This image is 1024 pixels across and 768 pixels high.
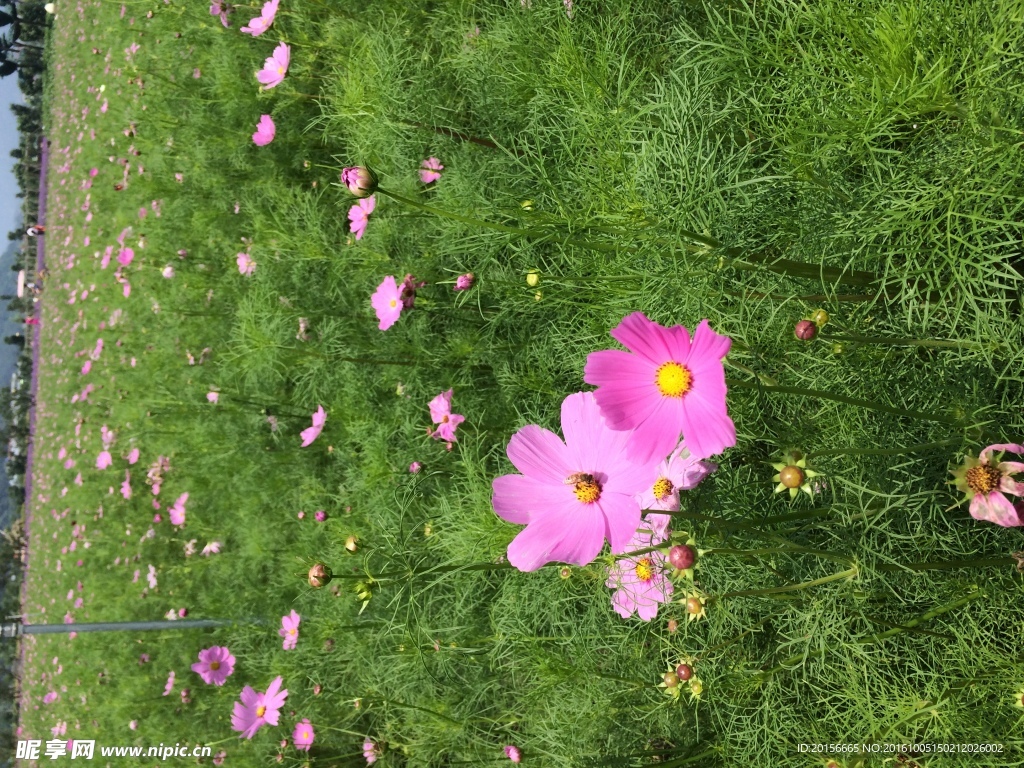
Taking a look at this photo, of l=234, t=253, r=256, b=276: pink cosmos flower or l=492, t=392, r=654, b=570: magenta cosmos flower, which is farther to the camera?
l=234, t=253, r=256, b=276: pink cosmos flower

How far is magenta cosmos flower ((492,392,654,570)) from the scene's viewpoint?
723 mm

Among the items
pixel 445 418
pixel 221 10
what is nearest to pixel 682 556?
pixel 445 418

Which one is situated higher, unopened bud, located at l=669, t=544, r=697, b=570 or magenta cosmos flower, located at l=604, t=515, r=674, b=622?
magenta cosmos flower, located at l=604, t=515, r=674, b=622

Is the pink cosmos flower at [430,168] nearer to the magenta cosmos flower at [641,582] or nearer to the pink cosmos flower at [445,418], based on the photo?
the pink cosmos flower at [445,418]

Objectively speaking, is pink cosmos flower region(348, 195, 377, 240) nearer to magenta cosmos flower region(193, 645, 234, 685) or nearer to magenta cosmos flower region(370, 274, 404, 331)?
magenta cosmos flower region(370, 274, 404, 331)

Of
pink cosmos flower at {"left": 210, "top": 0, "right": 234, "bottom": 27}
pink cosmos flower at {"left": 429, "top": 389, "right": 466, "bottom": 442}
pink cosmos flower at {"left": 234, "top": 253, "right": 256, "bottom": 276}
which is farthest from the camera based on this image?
pink cosmos flower at {"left": 234, "top": 253, "right": 256, "bottom": 276}

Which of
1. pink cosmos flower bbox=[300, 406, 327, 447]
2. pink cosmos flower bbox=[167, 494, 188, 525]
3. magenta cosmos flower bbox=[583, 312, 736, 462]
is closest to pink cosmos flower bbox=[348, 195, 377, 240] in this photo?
pink cosmos flower bbox=[300, 406, 327, 447]

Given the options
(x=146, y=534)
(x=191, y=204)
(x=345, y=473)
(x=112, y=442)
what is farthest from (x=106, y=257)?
(x=345, y=473)

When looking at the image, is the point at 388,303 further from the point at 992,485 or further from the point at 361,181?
the point at 992,485

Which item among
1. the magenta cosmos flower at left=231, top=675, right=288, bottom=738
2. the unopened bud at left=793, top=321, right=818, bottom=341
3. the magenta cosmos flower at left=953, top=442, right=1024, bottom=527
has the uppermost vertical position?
the unopened bud at left=793, top=321, right=818, bottom=341

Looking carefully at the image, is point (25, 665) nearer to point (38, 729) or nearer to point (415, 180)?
point (38, 729)

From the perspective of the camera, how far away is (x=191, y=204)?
288 cm

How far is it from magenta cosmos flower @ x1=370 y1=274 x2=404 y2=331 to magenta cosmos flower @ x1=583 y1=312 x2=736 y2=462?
1126mm

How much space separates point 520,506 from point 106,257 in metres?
4.21
